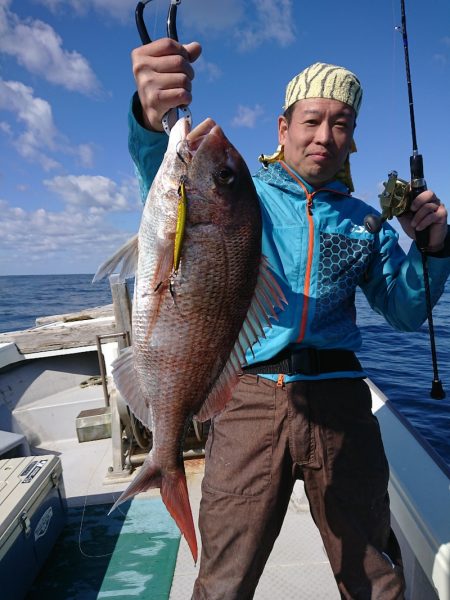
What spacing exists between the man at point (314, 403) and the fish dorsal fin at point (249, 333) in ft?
1.51

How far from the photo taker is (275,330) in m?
2.21

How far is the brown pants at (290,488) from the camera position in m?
2.08

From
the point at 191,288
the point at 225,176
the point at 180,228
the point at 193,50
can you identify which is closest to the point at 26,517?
the point at 191,288

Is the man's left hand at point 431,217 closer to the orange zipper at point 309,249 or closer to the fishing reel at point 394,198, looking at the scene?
the fishing reel at point 394,198

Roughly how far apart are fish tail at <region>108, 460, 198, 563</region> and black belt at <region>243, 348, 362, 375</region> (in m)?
0.67

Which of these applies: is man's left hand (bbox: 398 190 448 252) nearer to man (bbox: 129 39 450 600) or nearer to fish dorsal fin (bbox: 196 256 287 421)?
man (bbox: 129 39 450 600)

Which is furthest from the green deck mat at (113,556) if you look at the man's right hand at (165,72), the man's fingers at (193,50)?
the man's fingers at (193,50)

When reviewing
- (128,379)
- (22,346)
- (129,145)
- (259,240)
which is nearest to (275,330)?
(259,240)

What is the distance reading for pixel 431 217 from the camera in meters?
2.04

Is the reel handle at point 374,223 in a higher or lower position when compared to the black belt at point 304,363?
higher

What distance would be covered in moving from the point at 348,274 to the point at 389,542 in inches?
54.9

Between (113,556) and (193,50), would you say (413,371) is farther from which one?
(193,50)

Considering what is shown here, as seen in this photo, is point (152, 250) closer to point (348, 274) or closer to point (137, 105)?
point (137, 105)

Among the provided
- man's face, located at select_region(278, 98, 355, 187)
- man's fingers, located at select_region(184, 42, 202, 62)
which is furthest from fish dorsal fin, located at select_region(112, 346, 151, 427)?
man's face, located at select_region(278, 98, 355, 187)
